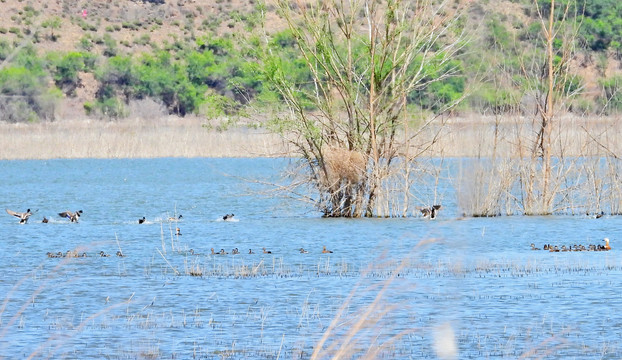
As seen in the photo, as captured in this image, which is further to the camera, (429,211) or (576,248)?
(429,211)

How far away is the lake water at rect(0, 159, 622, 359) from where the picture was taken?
1199cm

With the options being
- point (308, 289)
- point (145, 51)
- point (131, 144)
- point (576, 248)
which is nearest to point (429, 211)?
point (576, 248)

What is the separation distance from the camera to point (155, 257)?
20109 millimetres

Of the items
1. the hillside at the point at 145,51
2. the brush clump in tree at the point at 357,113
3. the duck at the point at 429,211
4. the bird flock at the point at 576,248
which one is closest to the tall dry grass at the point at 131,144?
the hillside at the point at 145,51

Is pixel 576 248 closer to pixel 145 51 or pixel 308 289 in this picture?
pixel 308 289

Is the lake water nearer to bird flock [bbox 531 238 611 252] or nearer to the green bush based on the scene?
bird flock [bbox 531 238 611 252]

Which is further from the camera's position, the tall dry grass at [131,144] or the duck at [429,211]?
the tall dry grass at [131,144]

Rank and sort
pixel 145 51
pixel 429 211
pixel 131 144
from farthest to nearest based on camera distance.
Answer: pixel 145 51 < pixel 131 144 < pixel 429 211

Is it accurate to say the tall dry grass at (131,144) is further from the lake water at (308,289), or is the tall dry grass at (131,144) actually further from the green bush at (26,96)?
the lake water at (308,289)

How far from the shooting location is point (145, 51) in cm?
8569

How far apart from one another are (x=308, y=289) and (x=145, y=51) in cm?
7163

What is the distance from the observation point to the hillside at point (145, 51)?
67.8 m

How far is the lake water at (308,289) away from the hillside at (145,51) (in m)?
33.2

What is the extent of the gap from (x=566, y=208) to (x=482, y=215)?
213cm
